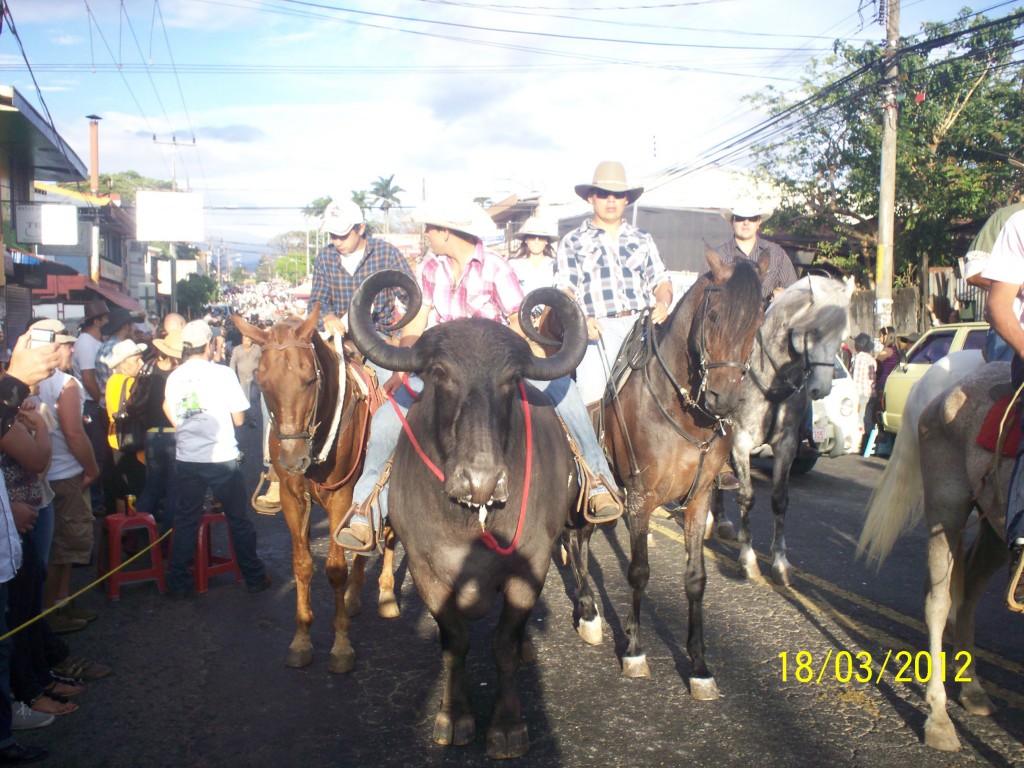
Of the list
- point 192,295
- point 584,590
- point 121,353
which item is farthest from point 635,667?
point 192,295

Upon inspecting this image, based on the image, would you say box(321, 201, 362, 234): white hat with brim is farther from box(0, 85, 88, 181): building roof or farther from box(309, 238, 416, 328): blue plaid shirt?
box(0, 85, 88, 181): building roof

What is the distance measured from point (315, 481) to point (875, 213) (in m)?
21.3

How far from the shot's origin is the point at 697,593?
510 centimetres

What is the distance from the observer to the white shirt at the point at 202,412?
23.3ft

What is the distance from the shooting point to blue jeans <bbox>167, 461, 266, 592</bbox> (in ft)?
23.0

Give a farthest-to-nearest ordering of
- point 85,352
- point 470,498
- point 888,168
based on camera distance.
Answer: point 888,168
point 85,352
point 470,498

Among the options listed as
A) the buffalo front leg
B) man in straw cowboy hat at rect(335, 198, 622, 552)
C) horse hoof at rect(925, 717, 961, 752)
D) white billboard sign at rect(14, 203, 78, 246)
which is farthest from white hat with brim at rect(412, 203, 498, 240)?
white billboard sign at rect(14, 203, 78, 246)

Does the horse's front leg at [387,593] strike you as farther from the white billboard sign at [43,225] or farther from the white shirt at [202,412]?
the white billboard sign at [43,225]

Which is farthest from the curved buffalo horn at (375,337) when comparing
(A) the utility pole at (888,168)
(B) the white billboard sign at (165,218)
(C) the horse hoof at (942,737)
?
(B) the white billboard sign at (165,218)

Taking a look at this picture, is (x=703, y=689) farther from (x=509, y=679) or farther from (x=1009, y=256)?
(x=1009, y=256)

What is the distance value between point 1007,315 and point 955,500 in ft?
3.69

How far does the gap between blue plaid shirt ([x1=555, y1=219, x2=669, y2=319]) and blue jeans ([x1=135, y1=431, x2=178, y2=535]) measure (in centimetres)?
422

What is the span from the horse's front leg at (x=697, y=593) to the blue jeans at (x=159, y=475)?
16.4 feet

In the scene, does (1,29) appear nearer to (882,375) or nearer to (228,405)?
(228,405)
